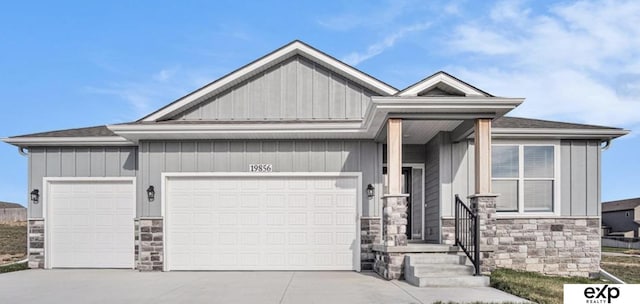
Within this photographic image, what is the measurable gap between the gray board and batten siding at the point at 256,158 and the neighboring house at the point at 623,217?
101 feet

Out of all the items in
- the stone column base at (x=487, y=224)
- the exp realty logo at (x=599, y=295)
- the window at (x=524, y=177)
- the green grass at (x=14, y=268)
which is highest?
the window at (x=524, y=177)

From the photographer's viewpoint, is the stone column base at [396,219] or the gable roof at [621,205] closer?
the stone column base at [396,219]

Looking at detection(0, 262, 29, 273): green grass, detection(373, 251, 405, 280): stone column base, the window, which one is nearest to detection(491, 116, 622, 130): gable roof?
the window

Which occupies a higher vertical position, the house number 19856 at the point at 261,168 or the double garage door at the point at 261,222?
the house number 19856 at the point at 261,168

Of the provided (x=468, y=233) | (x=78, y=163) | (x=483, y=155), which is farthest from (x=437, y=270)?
(x=78, y=163)

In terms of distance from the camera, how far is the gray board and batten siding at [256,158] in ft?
38.0

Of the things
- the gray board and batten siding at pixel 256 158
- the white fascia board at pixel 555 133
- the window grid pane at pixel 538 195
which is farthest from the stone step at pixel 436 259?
the window grid pane at pixel 538 195

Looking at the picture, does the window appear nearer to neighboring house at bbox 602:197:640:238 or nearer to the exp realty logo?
the exp realty logo

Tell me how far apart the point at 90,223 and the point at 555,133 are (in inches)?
425

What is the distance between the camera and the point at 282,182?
11.7 m

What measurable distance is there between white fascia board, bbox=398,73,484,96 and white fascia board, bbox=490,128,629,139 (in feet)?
6.96

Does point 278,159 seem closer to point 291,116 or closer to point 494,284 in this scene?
point 291,116

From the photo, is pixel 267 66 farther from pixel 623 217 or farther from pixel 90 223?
pixel 623 217

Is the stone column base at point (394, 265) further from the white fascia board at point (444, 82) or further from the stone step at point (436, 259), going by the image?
the white fascia board at point (444, 82)
